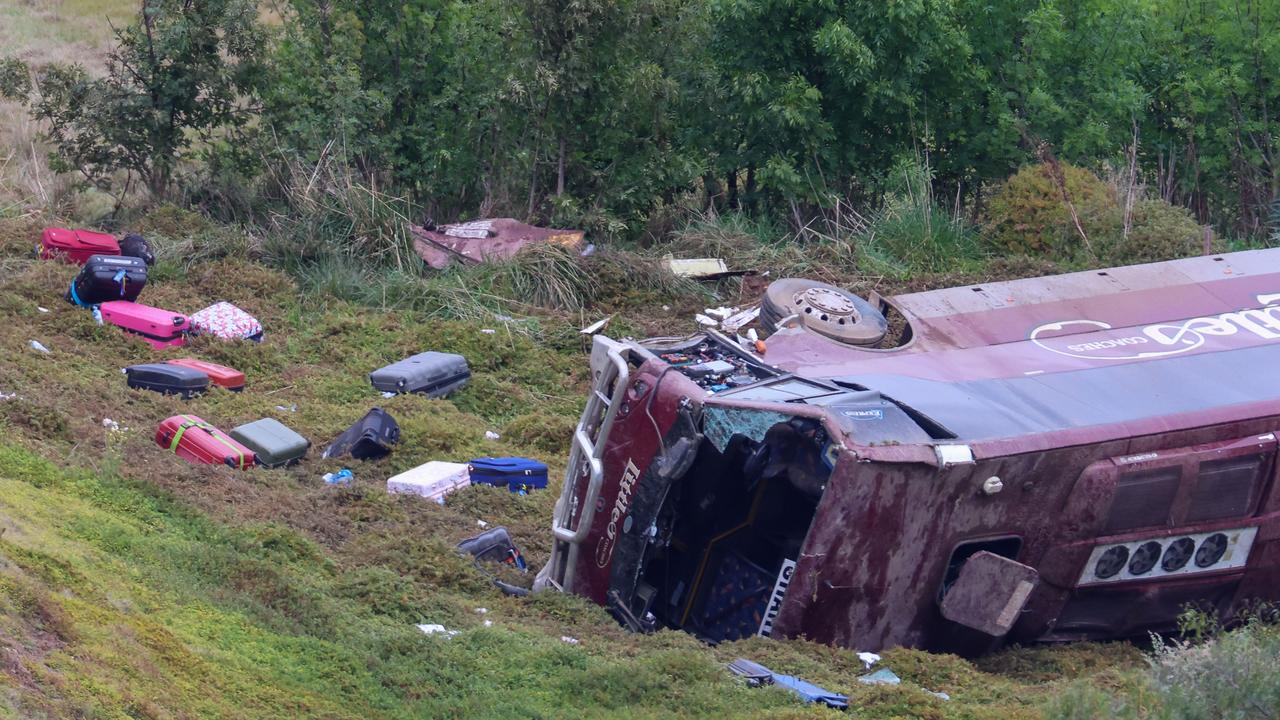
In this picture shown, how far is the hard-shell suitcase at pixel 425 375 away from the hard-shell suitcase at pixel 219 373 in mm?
1113

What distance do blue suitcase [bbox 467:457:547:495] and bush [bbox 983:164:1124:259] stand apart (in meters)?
7.11

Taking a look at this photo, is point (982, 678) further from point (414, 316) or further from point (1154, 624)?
point (414, 316)

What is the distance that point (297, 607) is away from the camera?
601 cm

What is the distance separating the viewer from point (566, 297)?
13.1 metres

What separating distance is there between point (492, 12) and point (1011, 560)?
11218 mm

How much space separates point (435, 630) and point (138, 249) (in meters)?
8.39

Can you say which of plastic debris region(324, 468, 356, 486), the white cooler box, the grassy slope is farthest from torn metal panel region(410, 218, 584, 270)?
the white cooler box

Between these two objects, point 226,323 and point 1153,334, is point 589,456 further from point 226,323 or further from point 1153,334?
point 226,323

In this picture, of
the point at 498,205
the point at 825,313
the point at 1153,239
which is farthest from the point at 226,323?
the point at 1153,239

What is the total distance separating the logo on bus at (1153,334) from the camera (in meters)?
7.23

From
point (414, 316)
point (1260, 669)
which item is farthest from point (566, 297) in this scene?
point (1260, 669)

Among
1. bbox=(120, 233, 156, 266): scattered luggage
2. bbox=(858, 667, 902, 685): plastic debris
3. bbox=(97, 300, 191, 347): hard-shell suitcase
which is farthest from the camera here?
bbox=(120, 233, 156, 266): scattered luggage

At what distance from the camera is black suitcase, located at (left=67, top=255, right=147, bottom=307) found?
456 inches

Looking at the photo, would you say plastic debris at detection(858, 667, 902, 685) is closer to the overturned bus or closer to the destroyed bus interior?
the overturned bus
